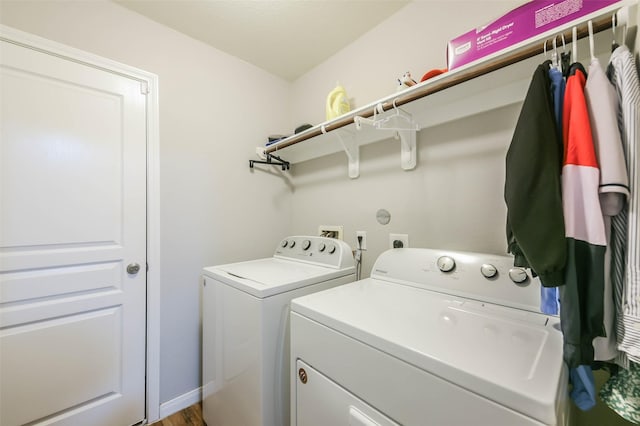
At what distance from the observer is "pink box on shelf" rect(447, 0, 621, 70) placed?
0.80m

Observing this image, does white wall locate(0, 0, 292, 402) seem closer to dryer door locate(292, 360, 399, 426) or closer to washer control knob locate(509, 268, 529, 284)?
dryer door locate(292, 360, 399, 426)

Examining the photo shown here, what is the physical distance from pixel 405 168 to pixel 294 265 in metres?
0.92

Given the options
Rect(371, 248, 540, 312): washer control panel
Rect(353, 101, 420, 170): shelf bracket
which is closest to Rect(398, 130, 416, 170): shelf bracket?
Rect(353, 101, 420, 170): shelf bracket

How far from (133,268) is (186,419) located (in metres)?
1.02

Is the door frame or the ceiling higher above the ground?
the ceiling

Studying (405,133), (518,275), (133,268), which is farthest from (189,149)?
(518,275)

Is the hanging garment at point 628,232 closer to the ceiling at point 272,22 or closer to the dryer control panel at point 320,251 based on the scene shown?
the dryer control panel at point 320,251

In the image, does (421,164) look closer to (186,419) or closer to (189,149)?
(189,149)

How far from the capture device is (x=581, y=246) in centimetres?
59

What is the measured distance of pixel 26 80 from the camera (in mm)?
1258

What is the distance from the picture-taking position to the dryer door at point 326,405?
28.2 inches

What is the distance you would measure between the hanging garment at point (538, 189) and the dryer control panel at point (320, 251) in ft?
3.11

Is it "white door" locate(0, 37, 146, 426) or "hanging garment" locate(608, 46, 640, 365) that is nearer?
"hanging garment" locate(608, 46, 640, 365)

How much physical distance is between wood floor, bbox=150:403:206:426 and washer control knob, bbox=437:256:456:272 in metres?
1.72
